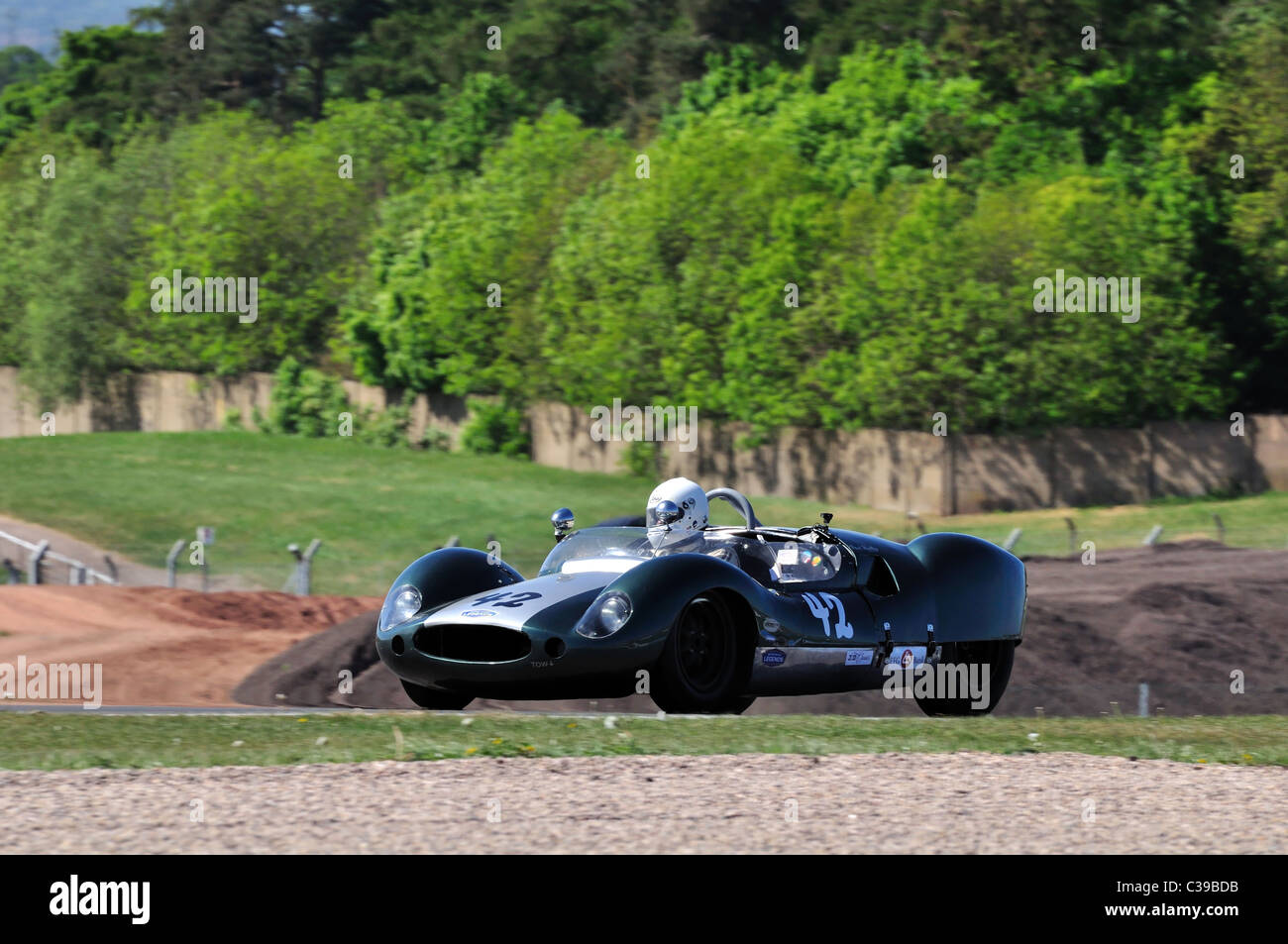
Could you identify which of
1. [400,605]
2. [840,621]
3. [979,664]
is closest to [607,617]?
[400,605]

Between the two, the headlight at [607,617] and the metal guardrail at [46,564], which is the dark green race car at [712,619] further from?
the metal guardrail at [46,564]

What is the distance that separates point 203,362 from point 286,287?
4.60 metres

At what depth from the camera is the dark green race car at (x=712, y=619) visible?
11.7m

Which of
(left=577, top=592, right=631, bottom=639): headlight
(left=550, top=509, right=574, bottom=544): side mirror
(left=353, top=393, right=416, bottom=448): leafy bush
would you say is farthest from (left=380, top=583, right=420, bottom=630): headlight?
(left=353, top=393, right=416, bottom=448): leafy bush

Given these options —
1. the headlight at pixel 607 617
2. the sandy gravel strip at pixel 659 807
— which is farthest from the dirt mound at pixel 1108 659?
the sandy gravel strip at pixel 659 807

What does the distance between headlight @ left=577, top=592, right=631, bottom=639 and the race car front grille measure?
37cm

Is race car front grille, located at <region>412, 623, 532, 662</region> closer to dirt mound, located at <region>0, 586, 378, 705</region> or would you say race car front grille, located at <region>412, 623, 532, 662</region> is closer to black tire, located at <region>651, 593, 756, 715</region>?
black tire, located at <region>651, 593, 756, 715</region>

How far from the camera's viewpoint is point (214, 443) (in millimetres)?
63188

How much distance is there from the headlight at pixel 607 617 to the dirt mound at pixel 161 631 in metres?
12.4

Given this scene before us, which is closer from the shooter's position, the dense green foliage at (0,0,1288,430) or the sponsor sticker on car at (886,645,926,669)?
the sponsor sticker on car at (886,645,926,669)

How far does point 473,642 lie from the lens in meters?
12.0

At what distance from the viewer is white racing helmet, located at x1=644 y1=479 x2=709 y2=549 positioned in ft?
43.0

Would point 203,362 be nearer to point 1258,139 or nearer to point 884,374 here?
point 884,374
